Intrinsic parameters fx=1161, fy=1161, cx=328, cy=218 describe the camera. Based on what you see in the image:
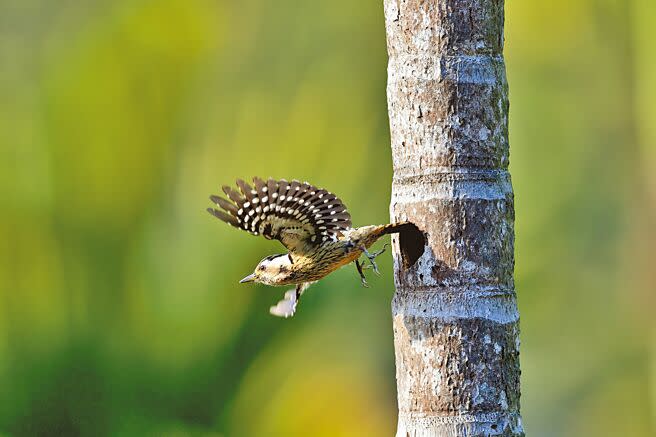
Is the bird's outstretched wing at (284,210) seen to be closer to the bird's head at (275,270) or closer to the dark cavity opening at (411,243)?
the bird's head at (275,270)

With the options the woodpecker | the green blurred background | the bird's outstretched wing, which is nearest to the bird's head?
the woodpecker

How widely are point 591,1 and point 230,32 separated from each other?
3724 mm

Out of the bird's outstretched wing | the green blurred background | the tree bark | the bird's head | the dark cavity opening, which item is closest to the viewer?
the tree bark

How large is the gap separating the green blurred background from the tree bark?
17.0 ft

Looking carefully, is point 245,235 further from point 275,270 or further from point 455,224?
point 455,224

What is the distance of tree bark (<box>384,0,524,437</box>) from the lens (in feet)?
14.5

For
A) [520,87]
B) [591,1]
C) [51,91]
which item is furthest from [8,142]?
[591,1]

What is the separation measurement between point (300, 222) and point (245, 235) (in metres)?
4.48

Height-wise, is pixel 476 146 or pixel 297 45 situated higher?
pixel 297 45

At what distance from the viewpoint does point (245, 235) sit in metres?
9.79

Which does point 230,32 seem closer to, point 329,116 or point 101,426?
point 329,116

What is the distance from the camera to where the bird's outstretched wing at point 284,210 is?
203 inches

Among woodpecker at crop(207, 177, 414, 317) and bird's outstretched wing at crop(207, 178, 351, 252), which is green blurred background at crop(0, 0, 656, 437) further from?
bird's outstretched wing at crop(207, 178, 351, 252)

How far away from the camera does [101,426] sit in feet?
31.0
